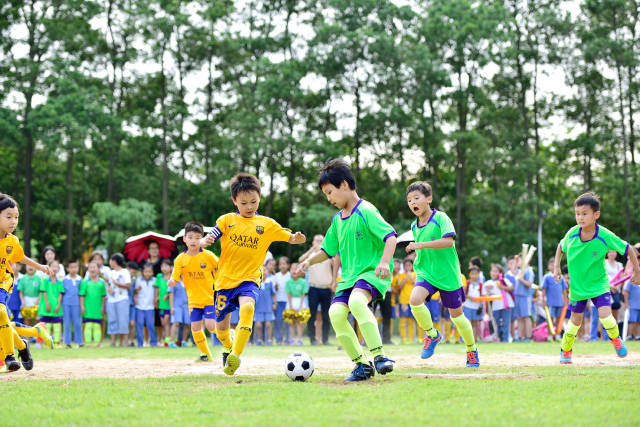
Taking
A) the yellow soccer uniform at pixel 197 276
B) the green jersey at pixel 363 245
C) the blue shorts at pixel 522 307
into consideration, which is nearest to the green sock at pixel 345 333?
the green jersey at pixel 363 245

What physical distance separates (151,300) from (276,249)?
57.4 ft

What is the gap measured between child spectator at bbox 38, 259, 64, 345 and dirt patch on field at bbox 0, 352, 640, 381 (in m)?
6.07

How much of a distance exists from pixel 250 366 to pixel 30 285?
9.97 m

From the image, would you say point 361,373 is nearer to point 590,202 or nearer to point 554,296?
point 590,202

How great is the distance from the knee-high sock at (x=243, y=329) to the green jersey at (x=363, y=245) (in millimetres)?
1174

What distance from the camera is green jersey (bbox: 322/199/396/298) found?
7.02 meters

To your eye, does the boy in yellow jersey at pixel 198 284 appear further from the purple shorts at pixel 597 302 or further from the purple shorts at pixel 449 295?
the purple shorts at pixel 597 302

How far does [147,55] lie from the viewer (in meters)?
33.9

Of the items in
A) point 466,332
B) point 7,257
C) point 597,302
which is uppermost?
point 7,257

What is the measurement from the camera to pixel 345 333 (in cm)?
695

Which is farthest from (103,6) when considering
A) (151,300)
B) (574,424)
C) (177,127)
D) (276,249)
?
(574,424)

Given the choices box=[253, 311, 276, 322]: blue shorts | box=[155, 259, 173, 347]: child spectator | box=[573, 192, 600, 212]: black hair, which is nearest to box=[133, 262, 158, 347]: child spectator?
box=[155, 259, 173, 347]: child spectator

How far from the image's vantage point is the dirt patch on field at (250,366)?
8305 mm

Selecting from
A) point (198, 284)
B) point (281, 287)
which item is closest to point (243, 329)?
point (198, 284)
